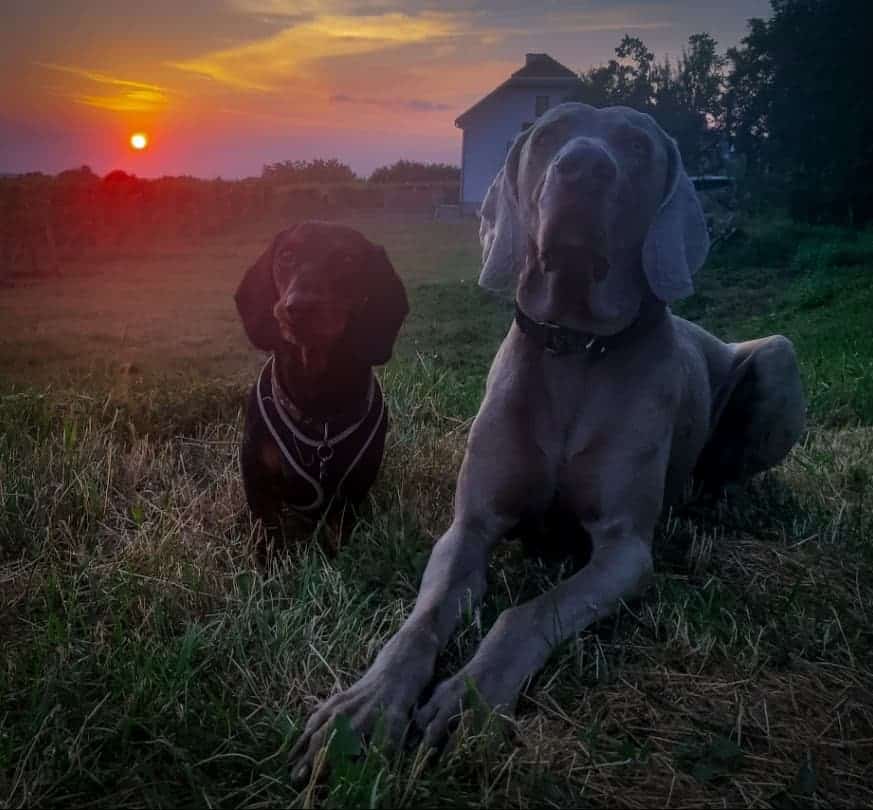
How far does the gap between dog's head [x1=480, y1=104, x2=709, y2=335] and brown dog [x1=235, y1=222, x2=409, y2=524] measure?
1.52 ft

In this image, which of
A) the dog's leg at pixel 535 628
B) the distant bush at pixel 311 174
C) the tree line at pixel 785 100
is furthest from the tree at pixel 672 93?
the dog's leg at pixel 535 628

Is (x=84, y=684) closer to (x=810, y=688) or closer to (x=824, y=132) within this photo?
(x=810, y=688)

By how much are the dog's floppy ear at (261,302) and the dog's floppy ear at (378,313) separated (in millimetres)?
254

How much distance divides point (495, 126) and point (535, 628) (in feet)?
29.3

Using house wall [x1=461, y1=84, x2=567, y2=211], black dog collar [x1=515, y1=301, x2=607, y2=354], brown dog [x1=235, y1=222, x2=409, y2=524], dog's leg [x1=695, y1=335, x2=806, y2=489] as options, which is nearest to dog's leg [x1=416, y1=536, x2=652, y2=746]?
black dog collar [x1=515, y1=301, x2=607, y2=354]

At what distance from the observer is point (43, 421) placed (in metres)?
4.11

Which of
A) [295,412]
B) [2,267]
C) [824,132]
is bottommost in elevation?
[295,412]

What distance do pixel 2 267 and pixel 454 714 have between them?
3.59 meters

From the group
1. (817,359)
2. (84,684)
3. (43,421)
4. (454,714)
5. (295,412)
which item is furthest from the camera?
(817,359)

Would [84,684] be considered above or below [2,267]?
below

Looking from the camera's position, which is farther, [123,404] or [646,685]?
[123,404]

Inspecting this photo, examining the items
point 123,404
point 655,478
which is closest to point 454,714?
point 655,478

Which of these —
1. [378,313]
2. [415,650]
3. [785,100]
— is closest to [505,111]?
[785,100]

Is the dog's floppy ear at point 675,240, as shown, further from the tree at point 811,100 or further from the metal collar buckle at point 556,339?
the tree at point 811,100
